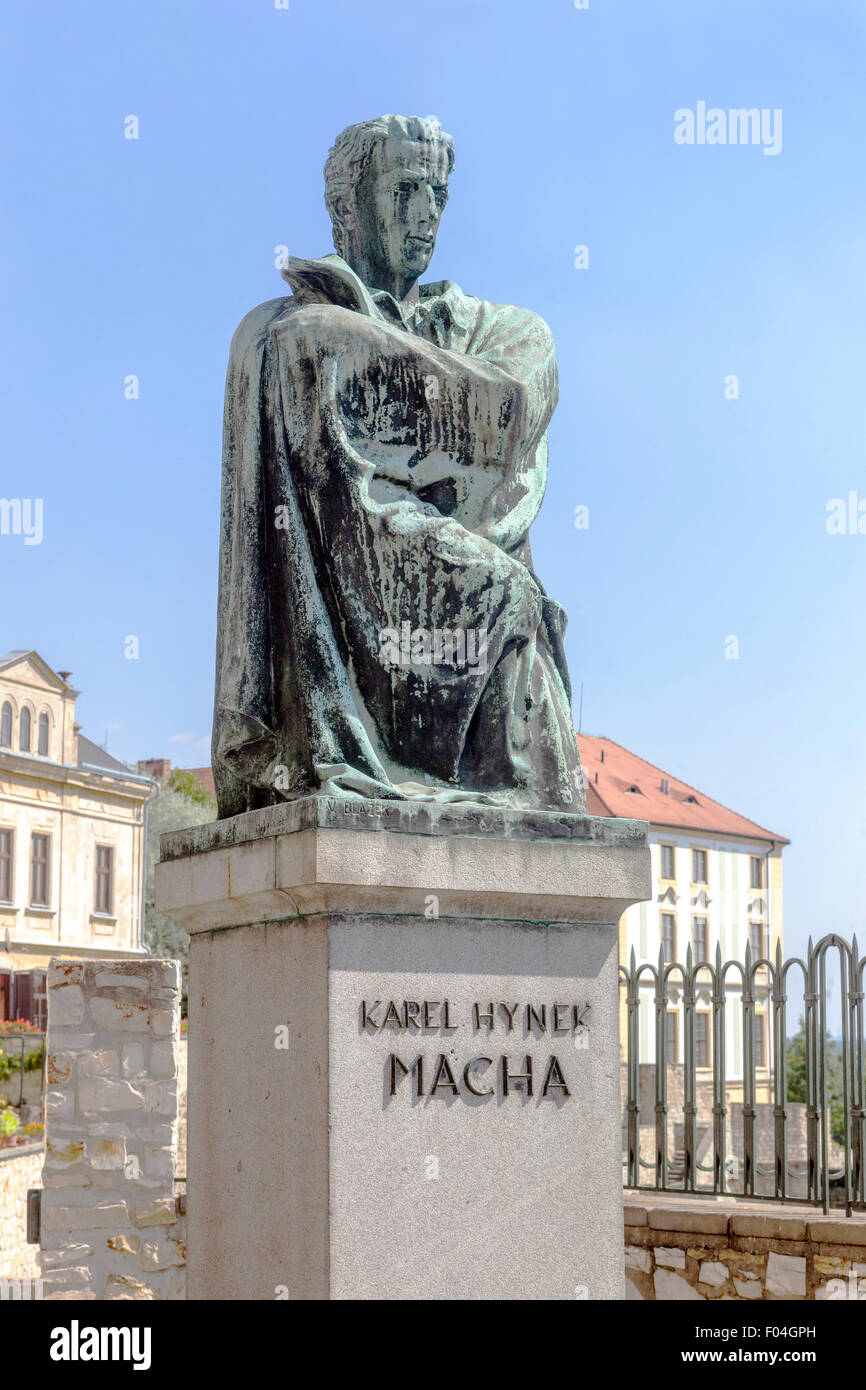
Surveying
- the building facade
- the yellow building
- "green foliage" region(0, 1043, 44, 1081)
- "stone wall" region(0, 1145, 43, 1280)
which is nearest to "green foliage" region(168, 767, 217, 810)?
the yellow building

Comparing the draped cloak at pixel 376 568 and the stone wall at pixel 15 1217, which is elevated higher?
the draped cloak at pixel 376 568

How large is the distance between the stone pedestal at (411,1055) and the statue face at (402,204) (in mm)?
1716

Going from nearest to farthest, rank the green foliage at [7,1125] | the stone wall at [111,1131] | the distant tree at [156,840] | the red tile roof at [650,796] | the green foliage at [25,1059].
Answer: the stone wall at [111,1131] → the green foliage at [7,1125] → the green foliage at [25,1059] → the distant tree at [156,840] → the red tile roof at [650,796]

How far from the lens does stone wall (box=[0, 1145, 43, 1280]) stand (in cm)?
1405

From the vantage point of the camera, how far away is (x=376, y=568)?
4273 millimetres

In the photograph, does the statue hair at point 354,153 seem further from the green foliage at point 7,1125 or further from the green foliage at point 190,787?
the green foliage at point 190,787

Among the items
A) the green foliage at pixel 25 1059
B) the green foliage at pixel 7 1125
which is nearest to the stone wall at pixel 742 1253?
the green foliage at pixel 7 1125

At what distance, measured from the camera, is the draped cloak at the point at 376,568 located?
14.0 feet

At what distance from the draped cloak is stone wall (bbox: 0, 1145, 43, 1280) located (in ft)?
35.2

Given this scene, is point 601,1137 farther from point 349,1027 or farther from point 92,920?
point 92,920

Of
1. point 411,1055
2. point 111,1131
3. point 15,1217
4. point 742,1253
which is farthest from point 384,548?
point 15,1217

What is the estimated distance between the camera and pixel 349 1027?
382cm
